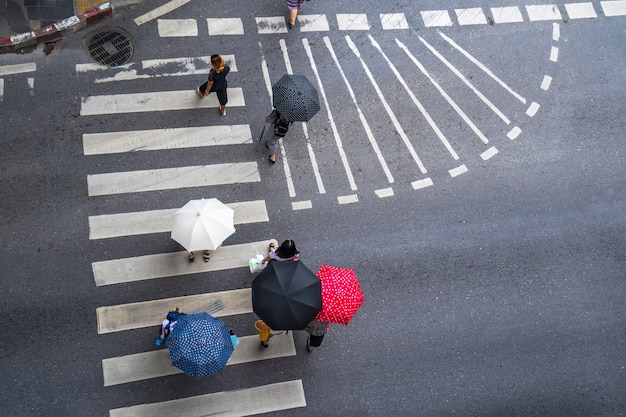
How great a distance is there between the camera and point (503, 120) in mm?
14195

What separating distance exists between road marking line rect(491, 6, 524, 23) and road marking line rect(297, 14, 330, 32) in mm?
4134

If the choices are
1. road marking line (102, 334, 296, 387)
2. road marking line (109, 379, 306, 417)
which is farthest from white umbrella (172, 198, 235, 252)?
road marking line (109, 379, 306, 417)

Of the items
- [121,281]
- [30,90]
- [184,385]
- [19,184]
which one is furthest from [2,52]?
[184,385]

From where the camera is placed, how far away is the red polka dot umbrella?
399 inches

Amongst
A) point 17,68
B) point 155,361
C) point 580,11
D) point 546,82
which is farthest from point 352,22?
point 155,361

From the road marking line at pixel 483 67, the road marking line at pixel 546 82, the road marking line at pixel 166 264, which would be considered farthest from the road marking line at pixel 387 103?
the road marking line at pixel 166 264

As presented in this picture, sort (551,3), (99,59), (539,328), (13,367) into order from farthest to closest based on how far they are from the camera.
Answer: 1. (551,3)
2. (99,59)
3. (539,328)
4. (13,367)

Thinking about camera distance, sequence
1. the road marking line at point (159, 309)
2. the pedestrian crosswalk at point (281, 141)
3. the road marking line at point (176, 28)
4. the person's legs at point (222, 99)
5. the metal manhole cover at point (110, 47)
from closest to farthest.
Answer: the road marking line at point (159, 309) → the pedestrian crosswalk at point (281, 141) → the person's legs at point (222, 99) → the metal manhole cover at point (110, 47) → the road marking line at point (176, 28)

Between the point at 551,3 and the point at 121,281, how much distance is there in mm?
11953

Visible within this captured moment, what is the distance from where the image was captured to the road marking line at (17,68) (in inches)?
502

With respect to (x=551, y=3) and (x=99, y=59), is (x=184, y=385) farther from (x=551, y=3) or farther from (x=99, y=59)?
(x=551, y=3)

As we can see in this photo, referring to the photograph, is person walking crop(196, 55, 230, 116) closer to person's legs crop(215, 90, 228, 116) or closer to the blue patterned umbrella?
person's legs crop(215, 90, 228, 116)

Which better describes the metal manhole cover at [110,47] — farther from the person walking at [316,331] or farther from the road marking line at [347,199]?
the person walking at [316,331]

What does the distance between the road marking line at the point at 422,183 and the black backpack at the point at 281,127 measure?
2865mm
